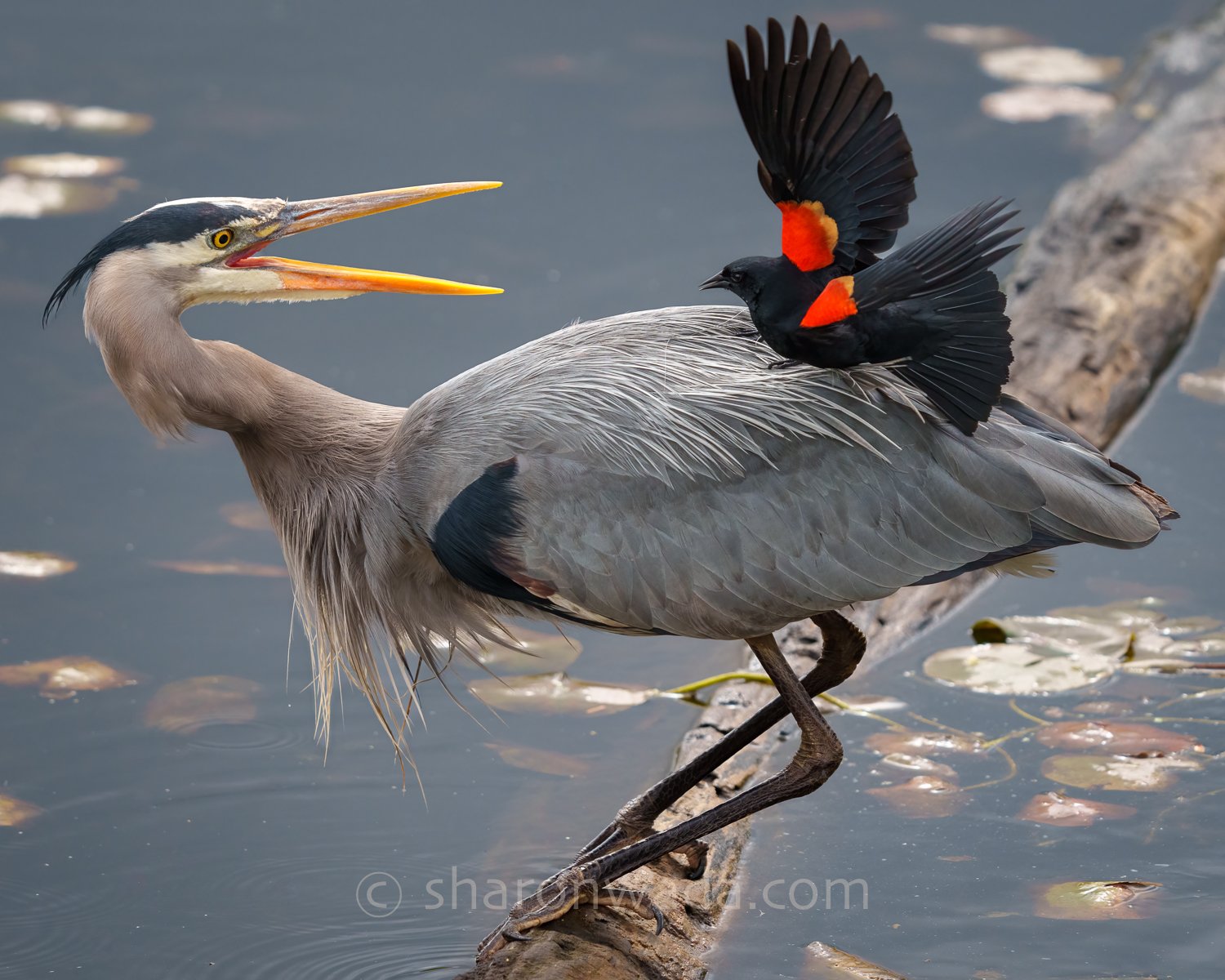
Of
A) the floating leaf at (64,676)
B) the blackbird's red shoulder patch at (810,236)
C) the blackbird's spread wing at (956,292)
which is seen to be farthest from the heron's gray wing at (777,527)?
the floating leaf at (64,676)

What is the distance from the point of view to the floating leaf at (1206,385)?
21.2 feet

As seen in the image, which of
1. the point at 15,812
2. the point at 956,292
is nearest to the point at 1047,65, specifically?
the point at 956,292

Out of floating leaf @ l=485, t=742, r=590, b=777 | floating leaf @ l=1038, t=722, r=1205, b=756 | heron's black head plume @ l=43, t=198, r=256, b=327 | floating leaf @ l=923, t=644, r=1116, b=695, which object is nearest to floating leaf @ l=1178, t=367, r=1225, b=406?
floating leaf @ l=923, t=644, r=1116, b=695

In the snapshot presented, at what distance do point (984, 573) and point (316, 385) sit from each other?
275 cm

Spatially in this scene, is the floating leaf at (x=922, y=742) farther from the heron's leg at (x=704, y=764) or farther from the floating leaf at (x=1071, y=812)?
the heron's leg at (x=704, y=764)

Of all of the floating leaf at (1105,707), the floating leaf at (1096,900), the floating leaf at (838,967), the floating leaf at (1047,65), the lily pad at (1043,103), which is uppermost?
the floating leaf at (1047,65)

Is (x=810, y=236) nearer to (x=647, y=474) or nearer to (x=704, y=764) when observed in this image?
(x=647, y=474)

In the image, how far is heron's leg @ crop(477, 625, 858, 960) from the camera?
3580mm

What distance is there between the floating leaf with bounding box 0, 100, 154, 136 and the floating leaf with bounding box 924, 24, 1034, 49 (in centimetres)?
502

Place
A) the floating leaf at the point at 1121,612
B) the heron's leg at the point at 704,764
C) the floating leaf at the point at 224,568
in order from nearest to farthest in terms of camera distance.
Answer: the heron's leg at the point at 704,764 → the floating leaf at the point at 1121,612 → the floating leaf at the point at 224,568

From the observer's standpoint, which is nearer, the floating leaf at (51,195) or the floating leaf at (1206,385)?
the floating leaf at (1206,385)

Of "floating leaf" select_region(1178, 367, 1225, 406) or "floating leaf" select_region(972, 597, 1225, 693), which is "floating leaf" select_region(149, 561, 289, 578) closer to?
"floating leaf" select_region(972, 597, 1225, 693)

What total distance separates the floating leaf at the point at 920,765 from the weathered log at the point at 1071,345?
1.30 feet

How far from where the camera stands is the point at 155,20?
30.5ft
